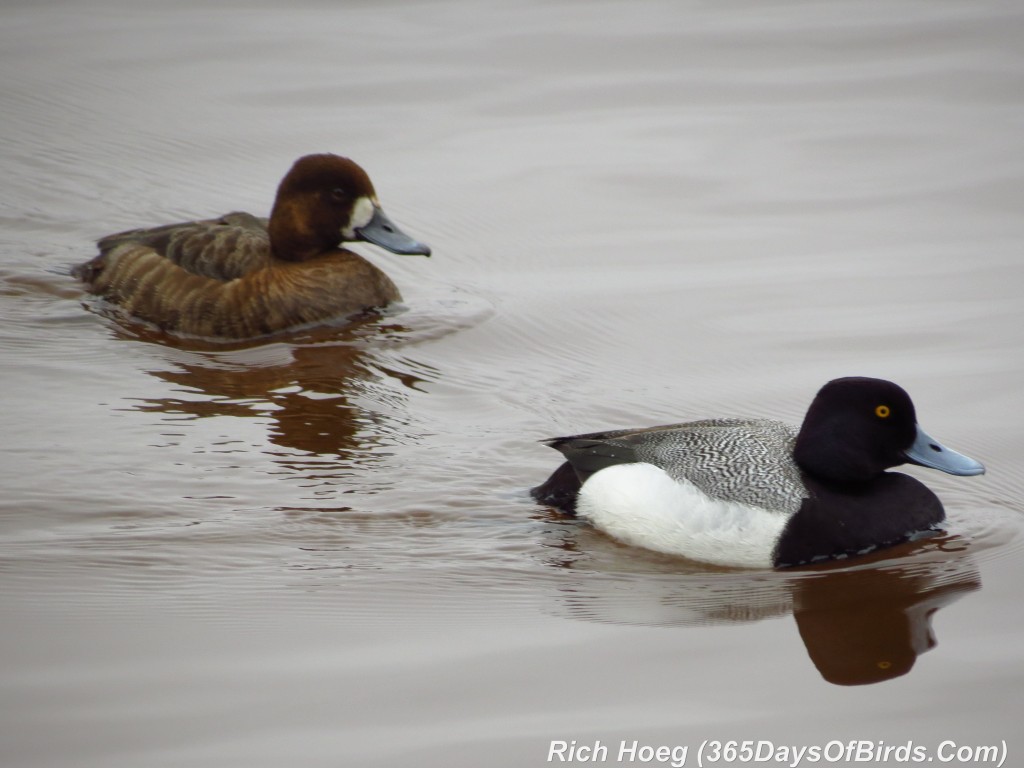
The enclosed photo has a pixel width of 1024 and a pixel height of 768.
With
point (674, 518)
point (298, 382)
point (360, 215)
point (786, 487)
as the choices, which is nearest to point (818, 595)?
point (786, 487)

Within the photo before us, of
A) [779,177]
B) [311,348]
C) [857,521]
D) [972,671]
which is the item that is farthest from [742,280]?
[972,671]

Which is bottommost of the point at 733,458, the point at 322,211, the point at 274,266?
the point at 733,458

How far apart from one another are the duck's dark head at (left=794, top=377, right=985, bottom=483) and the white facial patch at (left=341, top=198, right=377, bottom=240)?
3861 mm

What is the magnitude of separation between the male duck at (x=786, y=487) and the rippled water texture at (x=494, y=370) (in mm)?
116

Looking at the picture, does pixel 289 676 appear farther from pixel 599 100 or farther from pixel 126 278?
pixel 599 100

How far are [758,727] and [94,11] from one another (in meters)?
12.6

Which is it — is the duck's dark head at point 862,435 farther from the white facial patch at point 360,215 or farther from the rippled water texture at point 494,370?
the white facial patch at point 360,215

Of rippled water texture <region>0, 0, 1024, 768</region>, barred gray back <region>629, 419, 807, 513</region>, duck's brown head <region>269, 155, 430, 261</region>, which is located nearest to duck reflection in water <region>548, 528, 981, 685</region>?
rippled water texture <region>0, 0, 1024, 768</region>

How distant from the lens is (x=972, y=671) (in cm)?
516

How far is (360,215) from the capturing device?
357 inches

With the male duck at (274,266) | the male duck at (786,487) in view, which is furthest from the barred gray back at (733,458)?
the male duck at (274,266)

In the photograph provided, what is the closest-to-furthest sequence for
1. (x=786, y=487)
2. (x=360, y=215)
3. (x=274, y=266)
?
(x=786, y=487), (x=274, y=266), (x=360, y=215)

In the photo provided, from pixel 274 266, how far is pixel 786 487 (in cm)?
410

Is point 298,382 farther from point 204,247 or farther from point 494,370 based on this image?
point 204,247
